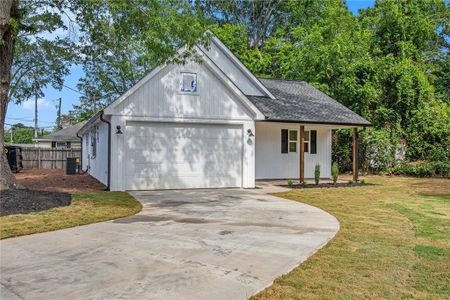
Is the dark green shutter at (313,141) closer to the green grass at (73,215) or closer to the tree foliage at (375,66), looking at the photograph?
the tree foliage at (375,66)

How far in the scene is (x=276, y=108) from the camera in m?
17.0

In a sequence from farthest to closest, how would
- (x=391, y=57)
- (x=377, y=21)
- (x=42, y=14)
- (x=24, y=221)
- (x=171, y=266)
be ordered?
(x=377, y=21) → (x=391, y=57) → (x=42, y=14) → (x=24, y=221) → (x=171, y=266)

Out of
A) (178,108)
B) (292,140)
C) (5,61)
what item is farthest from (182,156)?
(292,140)

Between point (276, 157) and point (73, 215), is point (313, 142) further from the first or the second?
point (73, 215)

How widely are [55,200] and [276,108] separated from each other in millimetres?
10334

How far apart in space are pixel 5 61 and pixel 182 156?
6.04 metres

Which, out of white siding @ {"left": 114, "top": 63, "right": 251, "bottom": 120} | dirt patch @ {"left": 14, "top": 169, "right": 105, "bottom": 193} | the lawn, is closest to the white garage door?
white siding @ {"left": 114, "top": 63, "right": 251, "bottom": 120}

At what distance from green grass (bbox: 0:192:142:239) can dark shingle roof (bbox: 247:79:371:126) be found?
737 cm

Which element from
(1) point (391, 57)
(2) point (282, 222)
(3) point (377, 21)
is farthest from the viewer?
(3) point (377, 21)

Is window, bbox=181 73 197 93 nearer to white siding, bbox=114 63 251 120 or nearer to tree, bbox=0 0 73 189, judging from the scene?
white siding, bbox=114 63 251 120

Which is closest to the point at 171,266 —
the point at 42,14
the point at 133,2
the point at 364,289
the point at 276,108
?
the point at 364,289

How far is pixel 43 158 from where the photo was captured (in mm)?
28391

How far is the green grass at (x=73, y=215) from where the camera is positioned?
269 inches

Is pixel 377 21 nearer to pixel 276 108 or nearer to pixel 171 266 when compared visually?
pixel 276 108
